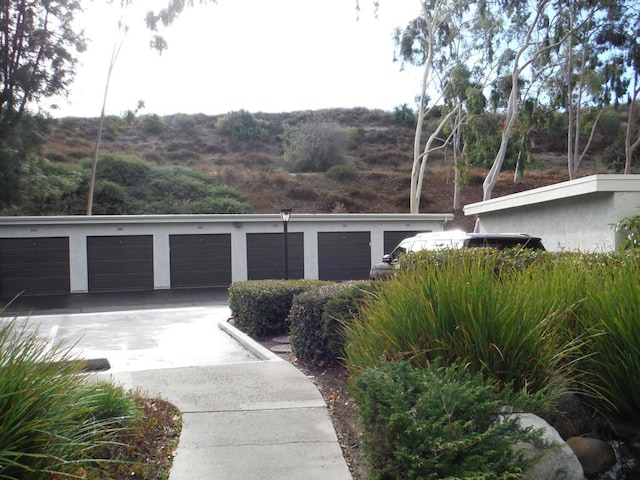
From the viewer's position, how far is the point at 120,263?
23922mm

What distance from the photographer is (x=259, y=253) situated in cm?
2542

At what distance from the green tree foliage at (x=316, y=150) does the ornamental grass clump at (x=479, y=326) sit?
45.1 meters

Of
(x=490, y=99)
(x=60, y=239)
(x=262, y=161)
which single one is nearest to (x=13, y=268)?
(x=60, y=239)

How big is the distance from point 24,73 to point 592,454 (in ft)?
86.8

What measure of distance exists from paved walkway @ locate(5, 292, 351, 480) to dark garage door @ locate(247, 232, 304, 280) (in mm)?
10844

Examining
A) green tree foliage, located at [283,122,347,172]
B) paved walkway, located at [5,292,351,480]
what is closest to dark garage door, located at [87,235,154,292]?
paved walkway, located at [5,292,351,480]

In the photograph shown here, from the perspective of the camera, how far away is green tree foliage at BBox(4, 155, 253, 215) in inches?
1446

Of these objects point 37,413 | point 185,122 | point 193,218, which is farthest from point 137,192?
point 37,413

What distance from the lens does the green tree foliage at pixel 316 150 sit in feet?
164

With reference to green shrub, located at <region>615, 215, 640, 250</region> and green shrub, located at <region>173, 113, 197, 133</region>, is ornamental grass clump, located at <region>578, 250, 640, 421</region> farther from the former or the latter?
green shrub, located at <region>173, 113, 197, 133</region>

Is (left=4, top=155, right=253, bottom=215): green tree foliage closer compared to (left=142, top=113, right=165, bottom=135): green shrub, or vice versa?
(left=4, top=155, right=253, bottom=215): green tree foliage

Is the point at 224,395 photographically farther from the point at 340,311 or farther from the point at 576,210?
the point at 576,210

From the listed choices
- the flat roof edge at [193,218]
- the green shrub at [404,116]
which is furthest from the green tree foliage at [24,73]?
the green shrub at [404,116]

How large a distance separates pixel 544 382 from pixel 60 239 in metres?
21.8
